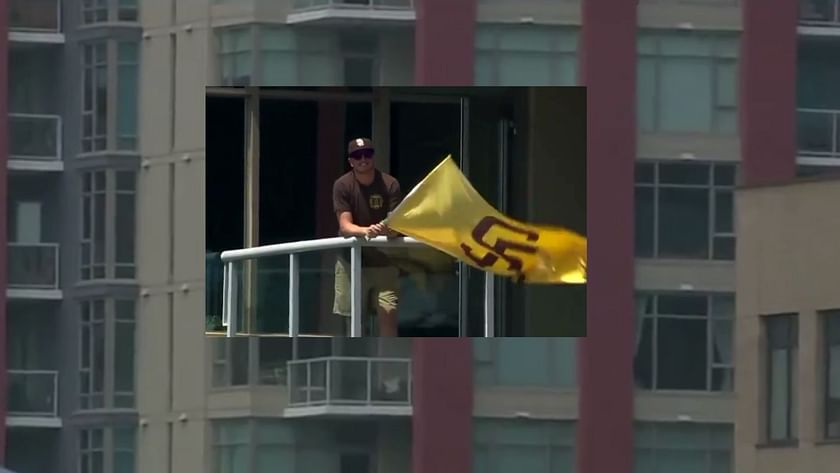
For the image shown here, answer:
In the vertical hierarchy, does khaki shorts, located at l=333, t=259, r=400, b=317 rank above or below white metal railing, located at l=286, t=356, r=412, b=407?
above

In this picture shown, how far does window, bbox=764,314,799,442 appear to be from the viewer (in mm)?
11102

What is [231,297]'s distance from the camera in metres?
11.2

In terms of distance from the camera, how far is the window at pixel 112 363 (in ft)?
36.6

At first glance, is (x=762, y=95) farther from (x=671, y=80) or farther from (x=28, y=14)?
(x=28, y=14)

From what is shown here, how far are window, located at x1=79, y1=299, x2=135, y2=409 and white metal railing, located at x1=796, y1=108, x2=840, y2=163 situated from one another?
11.6ft

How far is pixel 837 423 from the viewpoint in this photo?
11.1m

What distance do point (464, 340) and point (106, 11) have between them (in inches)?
99.4

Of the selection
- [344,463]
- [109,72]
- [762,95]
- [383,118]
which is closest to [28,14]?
[109,72]

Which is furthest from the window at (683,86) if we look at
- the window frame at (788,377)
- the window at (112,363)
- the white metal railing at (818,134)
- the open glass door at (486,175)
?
the window at (112,363)

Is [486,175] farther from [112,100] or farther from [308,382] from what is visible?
[112,100]

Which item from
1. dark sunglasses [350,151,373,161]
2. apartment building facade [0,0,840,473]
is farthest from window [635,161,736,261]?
dark sunglasses [350,151,373,161]

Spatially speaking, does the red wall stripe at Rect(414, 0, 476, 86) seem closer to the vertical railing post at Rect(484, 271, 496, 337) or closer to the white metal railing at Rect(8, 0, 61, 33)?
the vertical railing post at Rect(484, 271, 496, 337)

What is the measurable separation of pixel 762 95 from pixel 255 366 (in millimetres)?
2950

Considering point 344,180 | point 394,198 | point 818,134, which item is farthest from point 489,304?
point 818,134
